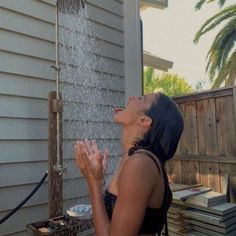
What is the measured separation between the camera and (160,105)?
4.06 ft

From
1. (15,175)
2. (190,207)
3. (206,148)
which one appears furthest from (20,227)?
(206,148)

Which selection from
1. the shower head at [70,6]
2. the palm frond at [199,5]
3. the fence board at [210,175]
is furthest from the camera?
the palm frond at [199,5]

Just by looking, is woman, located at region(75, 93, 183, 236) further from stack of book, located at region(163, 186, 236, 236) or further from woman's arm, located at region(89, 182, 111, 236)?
stack of book, located at region(163, 186, 236, 236)

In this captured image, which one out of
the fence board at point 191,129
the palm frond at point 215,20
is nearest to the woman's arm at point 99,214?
the fence board at point 191,129

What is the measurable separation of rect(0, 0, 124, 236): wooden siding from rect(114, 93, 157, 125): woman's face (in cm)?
130

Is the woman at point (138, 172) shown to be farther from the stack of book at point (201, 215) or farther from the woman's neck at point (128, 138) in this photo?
the stack of book at point (201, 215)

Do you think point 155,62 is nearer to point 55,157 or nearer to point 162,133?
point 55,157

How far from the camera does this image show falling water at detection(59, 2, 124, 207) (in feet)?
9.16

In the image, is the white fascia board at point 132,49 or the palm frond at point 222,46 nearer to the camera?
the white fascia board at point 132,49

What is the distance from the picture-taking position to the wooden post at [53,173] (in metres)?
2.25

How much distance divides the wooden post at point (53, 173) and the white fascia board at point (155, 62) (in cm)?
307

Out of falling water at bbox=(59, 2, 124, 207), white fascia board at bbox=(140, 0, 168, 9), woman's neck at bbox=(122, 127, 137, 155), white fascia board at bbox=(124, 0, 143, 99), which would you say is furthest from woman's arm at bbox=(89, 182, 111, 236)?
white fascia board at bbox=(140, 0, 168, 9)

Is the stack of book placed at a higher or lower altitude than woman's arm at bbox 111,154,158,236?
lower

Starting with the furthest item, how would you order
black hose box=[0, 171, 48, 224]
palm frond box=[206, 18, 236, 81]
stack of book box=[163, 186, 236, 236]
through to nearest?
palm frond box=[206, 18, 236, 81] < stack of book box=[163, 186, 236, 236] < black hose box=[0, 171, 48, 224]
